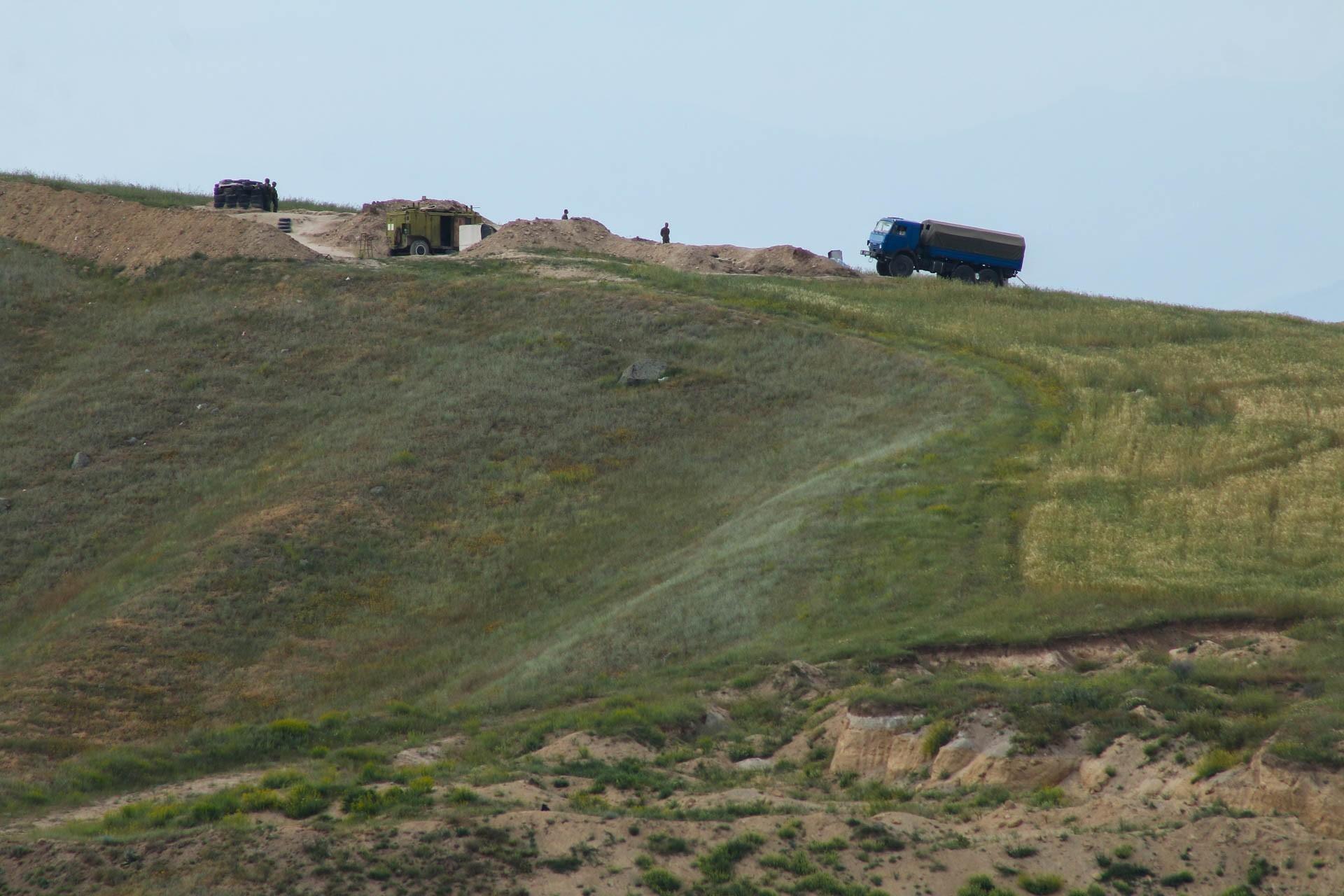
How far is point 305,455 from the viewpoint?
131 feet

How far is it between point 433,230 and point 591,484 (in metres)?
31.8

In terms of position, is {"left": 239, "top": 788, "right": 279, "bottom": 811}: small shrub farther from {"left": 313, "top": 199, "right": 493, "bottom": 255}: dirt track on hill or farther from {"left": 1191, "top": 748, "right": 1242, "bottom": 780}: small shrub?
{"left": 313, "top": 199, "right": 493, "bottom": 255}: dirt track on hill

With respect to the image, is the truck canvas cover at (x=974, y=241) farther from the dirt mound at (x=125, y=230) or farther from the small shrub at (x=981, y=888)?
the small shrub at (x=981, y=888)

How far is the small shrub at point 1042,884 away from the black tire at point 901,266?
150 ft

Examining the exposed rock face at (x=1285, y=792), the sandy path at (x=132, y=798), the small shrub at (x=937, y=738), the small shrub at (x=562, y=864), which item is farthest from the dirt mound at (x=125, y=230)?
the exposed rock face at (x=1285, y=792)

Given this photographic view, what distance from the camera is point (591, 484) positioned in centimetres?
3769

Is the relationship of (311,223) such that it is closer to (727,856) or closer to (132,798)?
(132,798)

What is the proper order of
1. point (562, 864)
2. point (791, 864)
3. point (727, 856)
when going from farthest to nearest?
point (727, 856) < point (791, 864) < point (562, 864)

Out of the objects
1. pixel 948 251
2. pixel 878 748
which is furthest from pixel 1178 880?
pixel 948 251

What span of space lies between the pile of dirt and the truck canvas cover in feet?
77.0

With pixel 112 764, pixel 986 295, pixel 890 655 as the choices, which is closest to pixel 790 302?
pixel 986 295

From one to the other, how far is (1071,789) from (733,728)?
5.99 meters

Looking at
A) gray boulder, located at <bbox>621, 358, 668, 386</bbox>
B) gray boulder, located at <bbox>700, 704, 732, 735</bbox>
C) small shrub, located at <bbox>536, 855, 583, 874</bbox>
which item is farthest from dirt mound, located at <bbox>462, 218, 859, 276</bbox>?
small shrub, located at <bbox>536, 855, 583, 874</bbox>

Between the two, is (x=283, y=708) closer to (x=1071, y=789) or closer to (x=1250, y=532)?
(x=1071, y=789)
